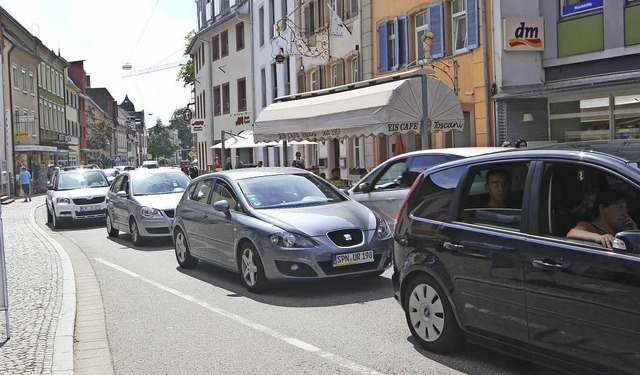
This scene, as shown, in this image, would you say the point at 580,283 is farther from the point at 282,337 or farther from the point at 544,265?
the point at 282,337

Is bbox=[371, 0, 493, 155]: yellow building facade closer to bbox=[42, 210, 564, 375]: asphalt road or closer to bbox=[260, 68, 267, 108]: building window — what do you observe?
bbox=[42, 210, 564, 375]: asphalt road

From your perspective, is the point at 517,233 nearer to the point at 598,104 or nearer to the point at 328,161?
the point at 598,104

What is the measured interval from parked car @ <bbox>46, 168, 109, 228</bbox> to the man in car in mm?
16789

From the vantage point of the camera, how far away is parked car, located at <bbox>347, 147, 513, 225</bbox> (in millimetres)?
11578

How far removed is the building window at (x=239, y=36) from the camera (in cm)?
4209

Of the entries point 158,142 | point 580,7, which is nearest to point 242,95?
point 580,7

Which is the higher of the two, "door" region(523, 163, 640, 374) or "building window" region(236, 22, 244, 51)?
"building window" region(236, 22, 244, 51)

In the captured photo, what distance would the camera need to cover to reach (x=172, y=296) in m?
9.15

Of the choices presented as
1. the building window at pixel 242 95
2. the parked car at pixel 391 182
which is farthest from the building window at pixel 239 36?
the parked car at pixel 391 182

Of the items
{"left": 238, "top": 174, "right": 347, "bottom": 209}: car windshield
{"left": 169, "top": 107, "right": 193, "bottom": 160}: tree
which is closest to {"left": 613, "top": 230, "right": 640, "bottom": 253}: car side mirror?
{"left": 238, "top": 174, "right": 347, "bottom": 209}: car windshield

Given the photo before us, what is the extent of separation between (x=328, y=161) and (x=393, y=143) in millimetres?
5822

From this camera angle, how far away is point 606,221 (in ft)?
15.1

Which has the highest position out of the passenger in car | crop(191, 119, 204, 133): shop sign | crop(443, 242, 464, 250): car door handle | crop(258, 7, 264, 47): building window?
crop(258, 7, 264, 47): building window

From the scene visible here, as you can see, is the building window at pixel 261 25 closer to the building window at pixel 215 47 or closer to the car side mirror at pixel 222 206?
the building window at pixel 215 47
